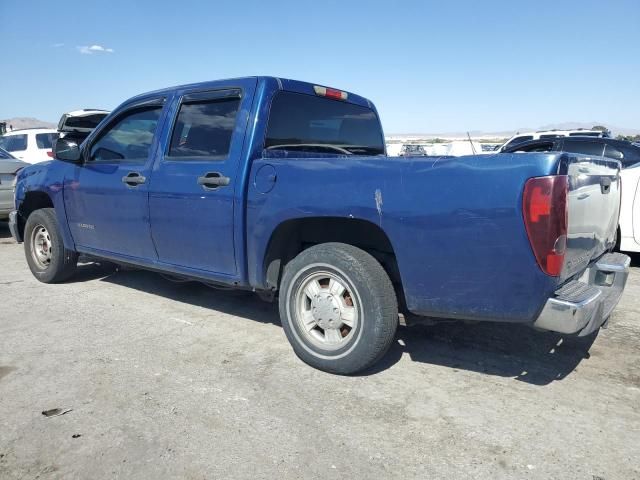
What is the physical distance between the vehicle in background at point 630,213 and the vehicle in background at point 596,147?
1.26ft

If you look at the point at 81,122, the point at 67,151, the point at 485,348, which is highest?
the point at 81,122

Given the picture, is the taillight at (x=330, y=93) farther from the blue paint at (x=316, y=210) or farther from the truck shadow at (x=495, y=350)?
the truck shadow at (x=495, y=350)

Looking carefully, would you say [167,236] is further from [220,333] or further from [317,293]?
[317,293]

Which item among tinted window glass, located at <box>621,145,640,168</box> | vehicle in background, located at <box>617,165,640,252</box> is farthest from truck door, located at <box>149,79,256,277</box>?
tinted window glass, located at <box>621,145,640,168</box>

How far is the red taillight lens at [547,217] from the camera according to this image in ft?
8.07

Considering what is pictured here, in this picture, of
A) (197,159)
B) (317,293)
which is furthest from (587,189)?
(197,159)

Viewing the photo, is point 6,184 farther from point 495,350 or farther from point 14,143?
point 495,350

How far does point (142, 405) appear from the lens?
293 centimetres

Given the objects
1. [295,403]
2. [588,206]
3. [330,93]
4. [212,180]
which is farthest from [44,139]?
[588,206]

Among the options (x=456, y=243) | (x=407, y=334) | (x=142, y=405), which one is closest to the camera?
(x=456, y=243)

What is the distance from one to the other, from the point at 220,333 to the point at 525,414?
2.32 meters

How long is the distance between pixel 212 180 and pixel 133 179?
39.1 inches

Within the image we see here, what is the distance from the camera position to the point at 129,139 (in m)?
4.53

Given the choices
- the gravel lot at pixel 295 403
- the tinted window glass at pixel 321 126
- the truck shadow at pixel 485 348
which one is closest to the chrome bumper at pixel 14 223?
the gravel lot at pixel 295 403
